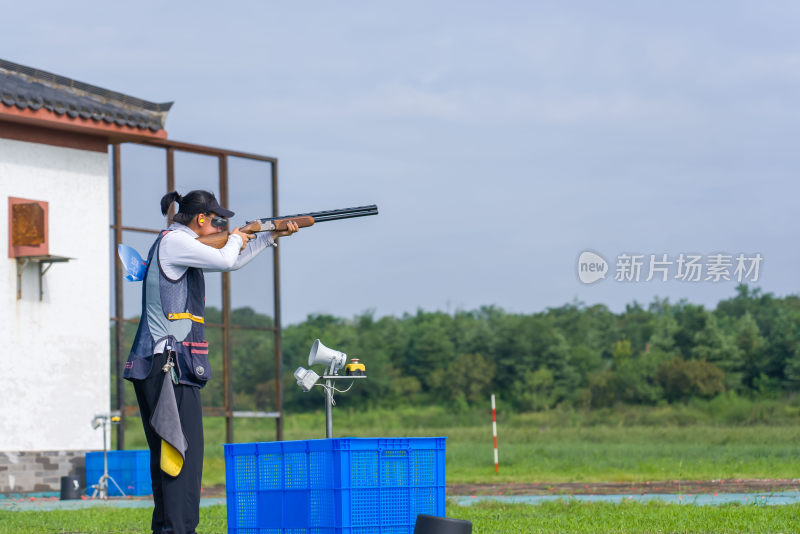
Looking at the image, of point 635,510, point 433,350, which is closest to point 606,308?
point 433,350

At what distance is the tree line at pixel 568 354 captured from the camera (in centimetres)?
4953

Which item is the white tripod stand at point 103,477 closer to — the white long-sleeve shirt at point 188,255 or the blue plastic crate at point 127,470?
the blue plastic crate at point 127,470

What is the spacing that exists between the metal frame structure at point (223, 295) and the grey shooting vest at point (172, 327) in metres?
9.15

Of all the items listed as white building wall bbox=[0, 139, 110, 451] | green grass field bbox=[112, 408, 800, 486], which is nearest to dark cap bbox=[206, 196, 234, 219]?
white building wall bbox=[0, 139, 110, 451]

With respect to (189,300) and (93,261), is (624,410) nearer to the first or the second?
(93,261)

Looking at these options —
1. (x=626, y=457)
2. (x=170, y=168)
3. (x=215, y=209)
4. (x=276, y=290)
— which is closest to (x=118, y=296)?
(x=170, y=168)

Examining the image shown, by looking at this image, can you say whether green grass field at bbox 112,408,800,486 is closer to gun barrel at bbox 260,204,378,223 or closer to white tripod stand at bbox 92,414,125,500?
white tripod stand at bbox 92,414,125,500

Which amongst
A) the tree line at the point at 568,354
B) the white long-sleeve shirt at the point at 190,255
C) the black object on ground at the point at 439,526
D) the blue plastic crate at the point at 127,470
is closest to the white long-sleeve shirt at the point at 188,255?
the white long-sleeve shirt at the point at 190,255

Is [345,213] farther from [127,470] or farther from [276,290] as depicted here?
[276,290]

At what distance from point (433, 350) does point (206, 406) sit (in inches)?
1818

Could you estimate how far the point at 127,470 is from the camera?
14.0 metres

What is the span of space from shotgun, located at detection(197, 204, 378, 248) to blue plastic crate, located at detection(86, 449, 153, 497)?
25.6 ft

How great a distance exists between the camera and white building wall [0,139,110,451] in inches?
572

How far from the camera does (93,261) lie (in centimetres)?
1563
